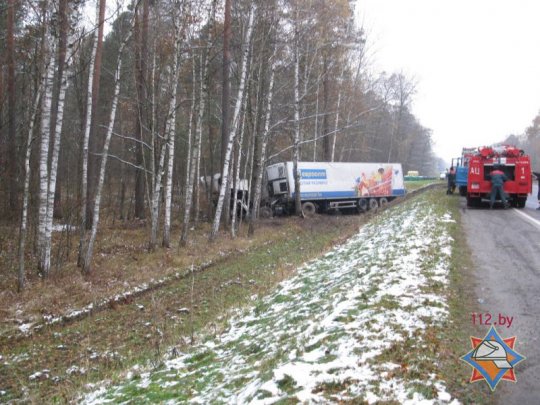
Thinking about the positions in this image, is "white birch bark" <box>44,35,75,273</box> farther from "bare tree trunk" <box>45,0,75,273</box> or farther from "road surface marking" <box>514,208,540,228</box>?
"road surface marking" <box>514,208,540,228</box>

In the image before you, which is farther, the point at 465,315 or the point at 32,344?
the point at 32,344

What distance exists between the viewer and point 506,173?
17.8 metres

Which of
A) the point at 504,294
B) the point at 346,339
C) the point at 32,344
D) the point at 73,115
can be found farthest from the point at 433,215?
the point at 73,115

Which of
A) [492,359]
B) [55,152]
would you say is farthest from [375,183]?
[492,359]

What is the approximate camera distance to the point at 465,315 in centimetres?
571

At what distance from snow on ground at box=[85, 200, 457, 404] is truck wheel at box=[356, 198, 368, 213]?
67.1 ft

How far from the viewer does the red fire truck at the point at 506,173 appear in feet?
57.2

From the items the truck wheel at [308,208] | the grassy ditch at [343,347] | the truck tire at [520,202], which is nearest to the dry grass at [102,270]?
the grassy ditch at [343,347]

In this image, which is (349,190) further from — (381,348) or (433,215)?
(381,348)

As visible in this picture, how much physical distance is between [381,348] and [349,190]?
2427 cm

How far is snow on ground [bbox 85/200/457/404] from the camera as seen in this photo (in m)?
4.08

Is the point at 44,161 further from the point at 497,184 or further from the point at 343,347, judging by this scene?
the point at 497,184

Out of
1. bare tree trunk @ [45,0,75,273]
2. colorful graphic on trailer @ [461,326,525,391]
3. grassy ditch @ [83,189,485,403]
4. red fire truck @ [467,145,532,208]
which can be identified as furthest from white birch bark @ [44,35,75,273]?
red fire truck @ [467,145,532,208]
